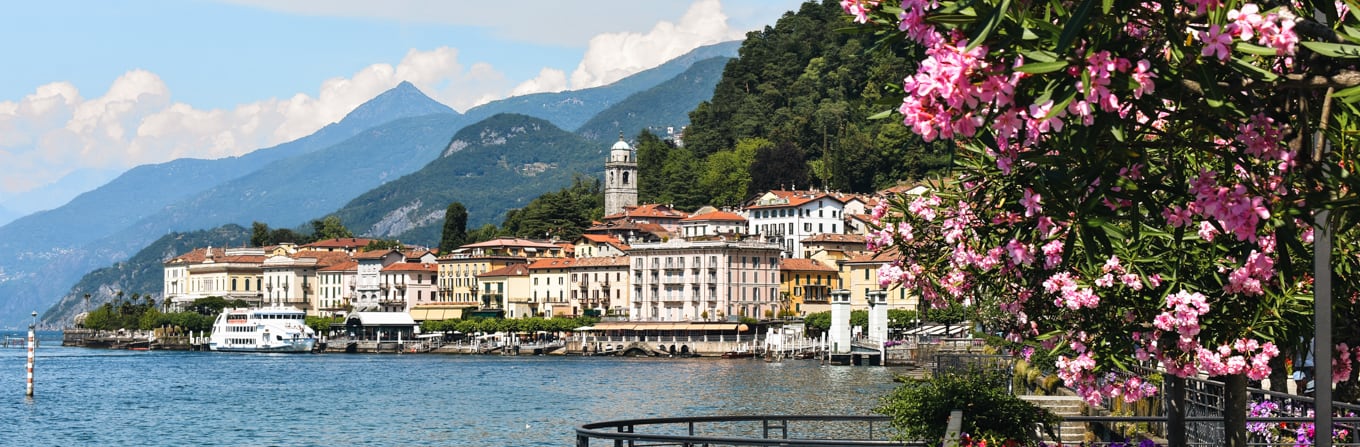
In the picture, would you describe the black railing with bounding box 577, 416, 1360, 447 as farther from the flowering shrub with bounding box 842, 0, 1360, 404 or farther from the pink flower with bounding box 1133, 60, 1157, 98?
the pink flower with bounding box 1133, 60, 1157, 98

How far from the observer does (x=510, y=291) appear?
14875cm

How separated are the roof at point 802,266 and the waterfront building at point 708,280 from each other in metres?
1.24

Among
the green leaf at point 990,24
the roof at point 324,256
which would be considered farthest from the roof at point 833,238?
the green leaf at point 990,24

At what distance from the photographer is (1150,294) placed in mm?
10680

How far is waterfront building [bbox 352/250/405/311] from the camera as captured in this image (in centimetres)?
17262

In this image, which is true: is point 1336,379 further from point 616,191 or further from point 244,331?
point 616,191

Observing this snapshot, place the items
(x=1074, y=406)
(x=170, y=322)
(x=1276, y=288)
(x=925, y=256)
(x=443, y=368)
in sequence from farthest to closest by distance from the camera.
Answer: (x=170, y=322)
(x=443, y=368)
(x=1074, y=406)
(x=925, y=256)
(x=1276, y=288)

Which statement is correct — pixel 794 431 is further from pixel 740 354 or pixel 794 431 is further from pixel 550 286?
pixel 550 286

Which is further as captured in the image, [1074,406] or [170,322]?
[170,322]

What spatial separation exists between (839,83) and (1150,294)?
515 ft

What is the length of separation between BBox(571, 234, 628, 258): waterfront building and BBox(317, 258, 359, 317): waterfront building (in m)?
37.6

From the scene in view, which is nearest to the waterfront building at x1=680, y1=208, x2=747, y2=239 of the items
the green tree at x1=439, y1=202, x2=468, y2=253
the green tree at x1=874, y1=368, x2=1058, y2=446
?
the green tree at x1=439, y1=202, x2=468, y2=253

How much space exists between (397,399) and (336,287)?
11548 cm

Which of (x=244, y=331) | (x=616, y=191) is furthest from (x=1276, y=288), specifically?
(x=616, y=191)
